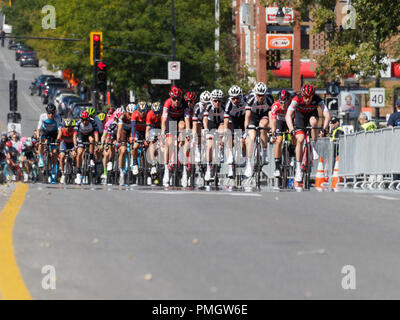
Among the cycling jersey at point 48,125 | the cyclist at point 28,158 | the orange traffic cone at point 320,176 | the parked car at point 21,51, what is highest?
the parked car at point 21,51

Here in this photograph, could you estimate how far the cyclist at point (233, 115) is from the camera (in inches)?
851

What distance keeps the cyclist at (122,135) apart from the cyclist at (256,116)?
5.62 metres

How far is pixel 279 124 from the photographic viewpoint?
22.2 meters

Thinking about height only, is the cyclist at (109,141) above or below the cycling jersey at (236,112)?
below

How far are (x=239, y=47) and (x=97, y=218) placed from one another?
77.9 m

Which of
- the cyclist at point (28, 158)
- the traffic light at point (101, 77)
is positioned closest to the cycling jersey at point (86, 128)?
the traffic light at point (101, 77)

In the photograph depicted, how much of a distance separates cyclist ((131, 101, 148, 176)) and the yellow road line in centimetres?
1238

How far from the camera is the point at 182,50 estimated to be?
68.9 meters

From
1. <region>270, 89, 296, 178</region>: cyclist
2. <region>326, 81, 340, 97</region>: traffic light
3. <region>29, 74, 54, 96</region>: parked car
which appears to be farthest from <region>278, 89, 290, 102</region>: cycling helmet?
<region>29, 74, 54, 96</region>: parked car

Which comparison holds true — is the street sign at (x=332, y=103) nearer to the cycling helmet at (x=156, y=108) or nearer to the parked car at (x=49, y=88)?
the cycling helmet at (x=156, y=108)

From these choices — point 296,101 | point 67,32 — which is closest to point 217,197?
point 296,101

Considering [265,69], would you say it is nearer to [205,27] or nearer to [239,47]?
[205,27]

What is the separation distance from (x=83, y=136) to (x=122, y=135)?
1.49 metres
